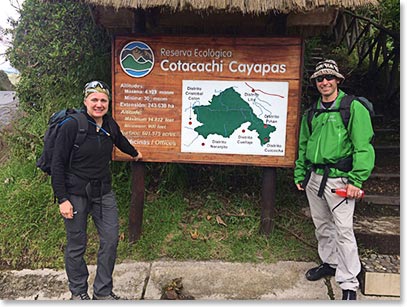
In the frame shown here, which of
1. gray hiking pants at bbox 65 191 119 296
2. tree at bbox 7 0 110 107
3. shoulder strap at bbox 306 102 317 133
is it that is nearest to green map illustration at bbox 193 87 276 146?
A: shoulder strap at bbox 306 102 317 133

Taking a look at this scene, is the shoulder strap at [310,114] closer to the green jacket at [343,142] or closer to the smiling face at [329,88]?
the green jacket at [343,142]

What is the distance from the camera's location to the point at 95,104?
2.86 meters

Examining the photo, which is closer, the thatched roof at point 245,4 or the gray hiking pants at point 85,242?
the gray hiking pants at point 85,242

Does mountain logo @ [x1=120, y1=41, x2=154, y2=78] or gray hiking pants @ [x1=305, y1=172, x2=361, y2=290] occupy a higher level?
mountain logo @ [x1=120, y1=41, x2=154, y2=78]

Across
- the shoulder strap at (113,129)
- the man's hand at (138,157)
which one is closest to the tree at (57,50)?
the man's hand at (138,157)

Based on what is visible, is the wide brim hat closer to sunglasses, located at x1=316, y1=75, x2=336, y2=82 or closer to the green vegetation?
sunglasses, located at x1=316, y1=75, x2=336, y2=82

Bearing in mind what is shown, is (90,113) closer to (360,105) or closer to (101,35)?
(360,105)

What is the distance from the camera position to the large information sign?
3.76 meters

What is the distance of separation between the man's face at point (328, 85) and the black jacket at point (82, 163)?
1764 mm

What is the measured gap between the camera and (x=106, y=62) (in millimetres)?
5070

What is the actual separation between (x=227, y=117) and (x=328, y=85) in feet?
3.64

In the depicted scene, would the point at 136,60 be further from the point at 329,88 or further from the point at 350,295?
the point at 350,295

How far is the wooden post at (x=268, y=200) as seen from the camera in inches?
160

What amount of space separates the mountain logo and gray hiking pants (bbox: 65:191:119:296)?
4.52ft
